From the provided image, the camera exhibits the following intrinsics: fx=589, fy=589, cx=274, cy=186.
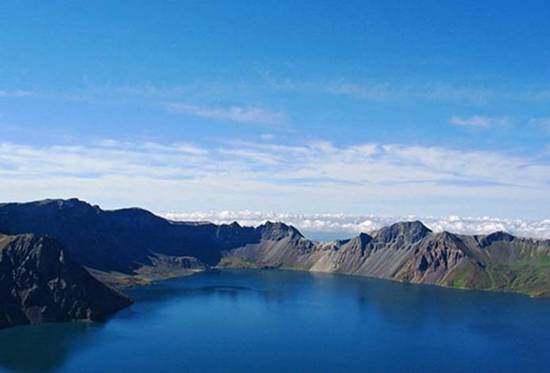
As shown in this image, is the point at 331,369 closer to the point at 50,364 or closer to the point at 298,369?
the point at 298,369

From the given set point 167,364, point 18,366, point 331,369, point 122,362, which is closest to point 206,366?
point 167,364

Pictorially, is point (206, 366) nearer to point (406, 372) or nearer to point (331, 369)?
point (331, 369)

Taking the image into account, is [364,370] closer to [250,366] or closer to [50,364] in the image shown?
[250,366]

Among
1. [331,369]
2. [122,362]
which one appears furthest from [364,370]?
[122,362]

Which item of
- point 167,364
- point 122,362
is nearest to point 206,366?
point 167,364

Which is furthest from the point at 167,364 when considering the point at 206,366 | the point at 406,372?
the point at 406,372

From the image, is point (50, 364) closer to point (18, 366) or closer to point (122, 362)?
point (18, 366)
